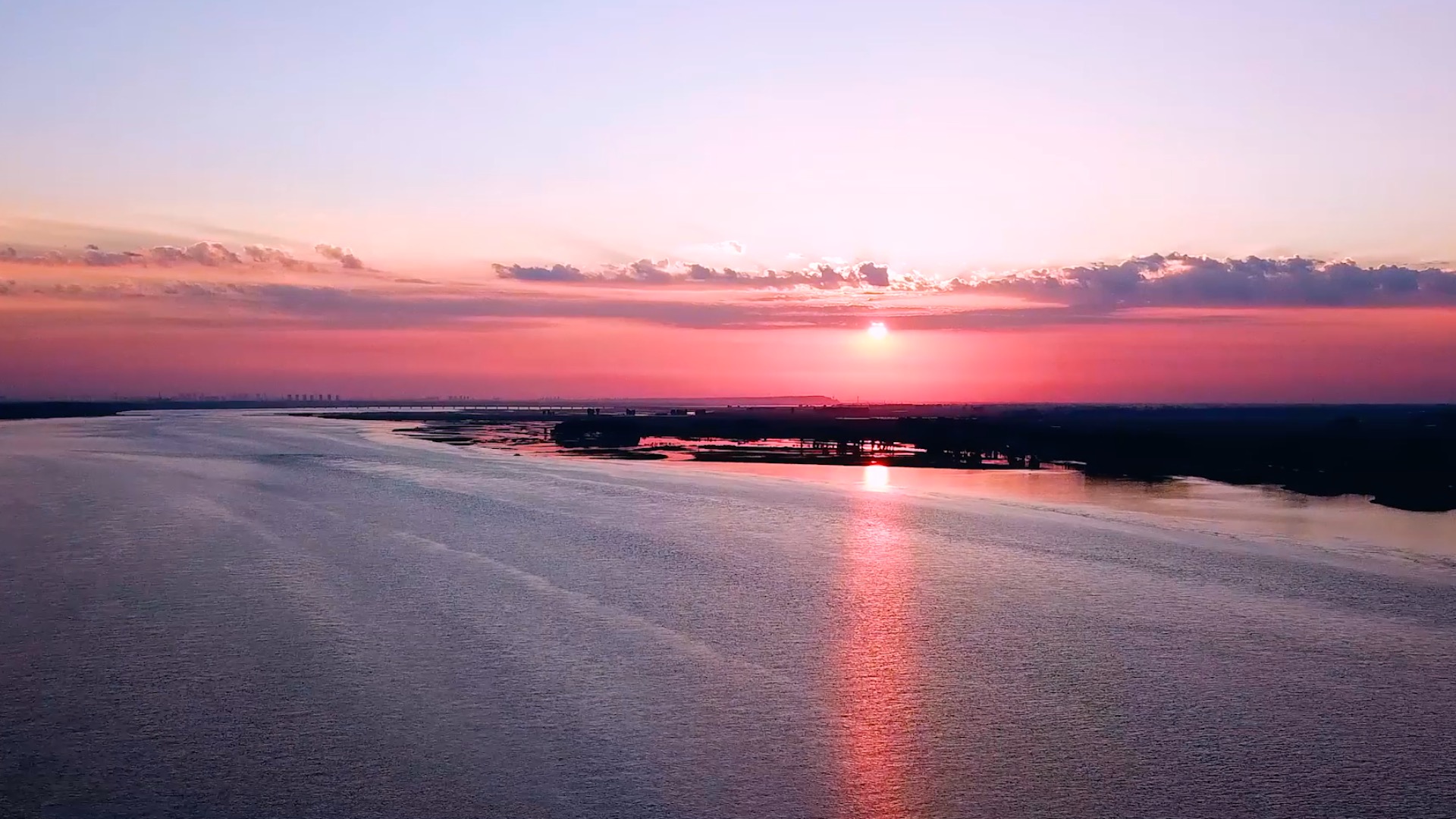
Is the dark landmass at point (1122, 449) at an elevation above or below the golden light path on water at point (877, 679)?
above

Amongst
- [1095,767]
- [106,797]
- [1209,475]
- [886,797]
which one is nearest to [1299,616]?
[1095,767]

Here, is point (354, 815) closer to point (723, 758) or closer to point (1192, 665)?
point (723, 758)

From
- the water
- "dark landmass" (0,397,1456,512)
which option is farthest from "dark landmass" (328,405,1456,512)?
the water

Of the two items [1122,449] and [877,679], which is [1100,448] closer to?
[1122,449]

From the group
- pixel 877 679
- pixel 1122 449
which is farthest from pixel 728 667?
pixel 1122 449

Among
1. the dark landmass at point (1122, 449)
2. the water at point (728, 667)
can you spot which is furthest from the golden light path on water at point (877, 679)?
the dark landmass at point (1122, 449)

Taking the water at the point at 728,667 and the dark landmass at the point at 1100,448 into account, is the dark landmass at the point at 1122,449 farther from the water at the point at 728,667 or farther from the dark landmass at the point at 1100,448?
the water at the point at 728,667

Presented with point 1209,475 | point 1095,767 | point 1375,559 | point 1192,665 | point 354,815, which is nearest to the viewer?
point 354,815

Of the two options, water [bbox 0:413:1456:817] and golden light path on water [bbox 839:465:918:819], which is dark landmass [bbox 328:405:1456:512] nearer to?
water [bbox 0:413:1456:817]
